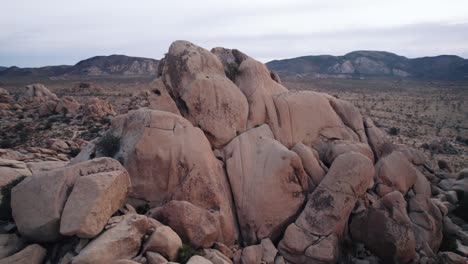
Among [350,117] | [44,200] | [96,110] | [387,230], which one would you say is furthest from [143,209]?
[96,110]

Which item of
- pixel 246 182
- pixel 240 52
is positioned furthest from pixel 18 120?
pixel 246 182

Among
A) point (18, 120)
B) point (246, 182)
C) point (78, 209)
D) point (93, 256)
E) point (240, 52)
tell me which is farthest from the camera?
point (18, 120)

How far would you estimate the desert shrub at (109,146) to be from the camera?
15625 mm

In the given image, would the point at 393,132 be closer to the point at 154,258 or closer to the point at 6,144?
the point at 154,258

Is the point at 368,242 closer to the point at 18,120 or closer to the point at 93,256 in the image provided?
the point at 93,256

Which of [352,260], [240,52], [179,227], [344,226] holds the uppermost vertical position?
[240,52]

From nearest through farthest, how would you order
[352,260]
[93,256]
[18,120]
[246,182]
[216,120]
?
[93,256], [352,260], [246,182], [216,120], [18,120]

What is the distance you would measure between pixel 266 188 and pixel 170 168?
13.5 ft

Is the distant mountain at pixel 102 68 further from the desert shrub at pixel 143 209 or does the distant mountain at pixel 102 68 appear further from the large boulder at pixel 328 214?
the large boulder at pixel 328 214

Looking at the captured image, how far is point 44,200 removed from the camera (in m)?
12.1

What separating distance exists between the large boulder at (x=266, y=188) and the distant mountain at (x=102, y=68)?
135 meters

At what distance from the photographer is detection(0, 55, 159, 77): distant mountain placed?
150500 mm

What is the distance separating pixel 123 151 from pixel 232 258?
6.12m

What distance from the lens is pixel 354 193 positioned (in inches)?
618
